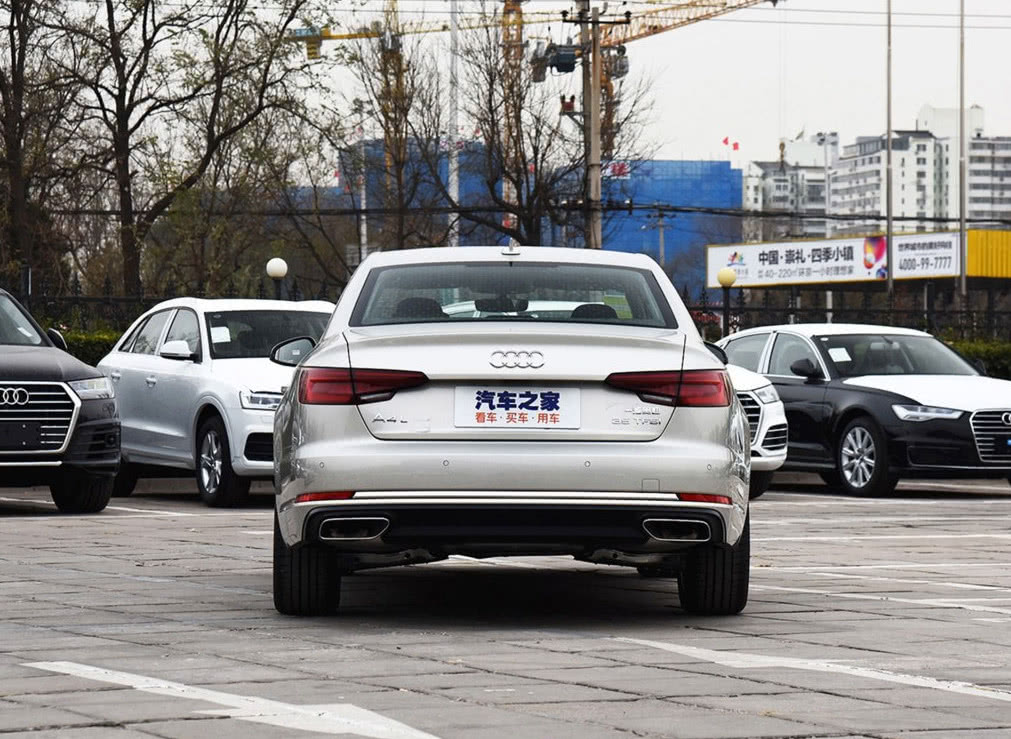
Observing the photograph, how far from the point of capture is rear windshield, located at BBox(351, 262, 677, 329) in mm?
7957

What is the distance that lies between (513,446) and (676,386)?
0.66 metres

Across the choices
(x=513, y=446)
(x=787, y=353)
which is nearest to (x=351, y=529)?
(x=513, y=446)

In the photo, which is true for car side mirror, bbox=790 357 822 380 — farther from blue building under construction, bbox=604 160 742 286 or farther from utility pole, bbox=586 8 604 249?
blue building under construction, bbox=604 160 742 286

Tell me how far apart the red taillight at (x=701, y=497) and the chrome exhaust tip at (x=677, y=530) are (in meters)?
0.08

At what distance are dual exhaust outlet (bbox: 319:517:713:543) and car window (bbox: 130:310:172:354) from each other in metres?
9.88

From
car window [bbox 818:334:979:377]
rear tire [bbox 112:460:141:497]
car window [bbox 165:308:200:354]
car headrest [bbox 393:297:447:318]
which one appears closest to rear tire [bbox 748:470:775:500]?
car window [bbox 818:334:979:377]

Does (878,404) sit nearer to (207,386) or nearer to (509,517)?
(207,386)

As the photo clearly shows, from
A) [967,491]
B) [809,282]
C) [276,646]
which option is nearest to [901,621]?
[276,646]

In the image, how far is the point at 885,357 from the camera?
62.1ft

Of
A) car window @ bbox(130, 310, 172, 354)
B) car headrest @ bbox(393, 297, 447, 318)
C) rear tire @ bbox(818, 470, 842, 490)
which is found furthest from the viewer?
rear tire @ bbox(818, 470, 842, 490)

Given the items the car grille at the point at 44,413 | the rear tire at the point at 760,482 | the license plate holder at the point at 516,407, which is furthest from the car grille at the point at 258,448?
the license plate holder at the point at 516,407

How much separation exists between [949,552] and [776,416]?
5.29 meters

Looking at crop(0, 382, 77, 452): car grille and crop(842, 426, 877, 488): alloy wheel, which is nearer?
crop(0, 382, 77, 452): car grille

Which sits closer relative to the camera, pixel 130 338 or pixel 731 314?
pixel 130 338
